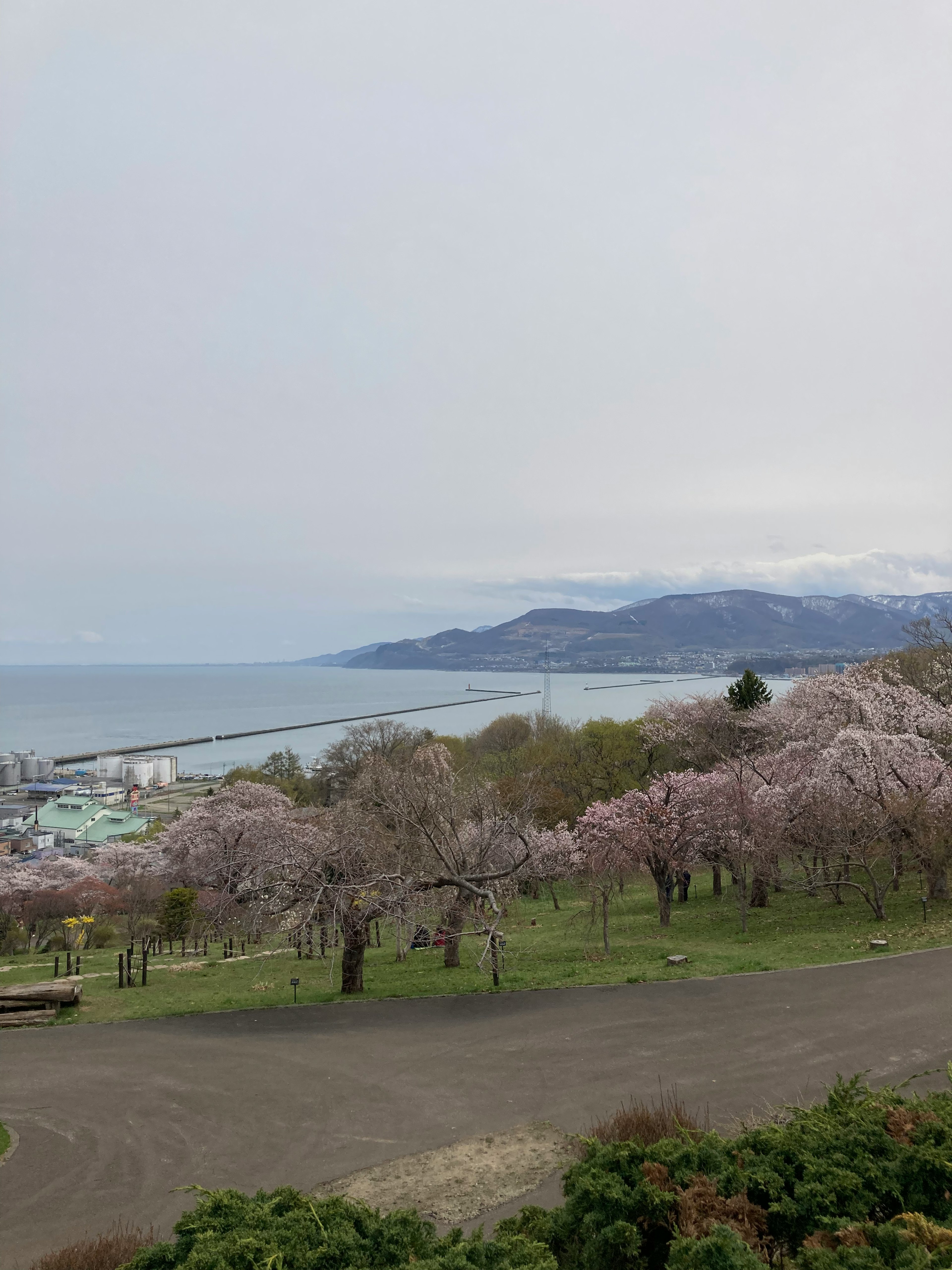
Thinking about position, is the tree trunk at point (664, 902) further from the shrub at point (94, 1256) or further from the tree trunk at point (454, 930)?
the shrub at point (94, 1256)

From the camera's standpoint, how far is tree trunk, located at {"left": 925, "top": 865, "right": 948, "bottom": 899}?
17969 millimetres

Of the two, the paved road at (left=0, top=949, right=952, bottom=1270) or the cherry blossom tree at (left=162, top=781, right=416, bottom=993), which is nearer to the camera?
the paved road at (left=0, top=949, right=952, bottom=1270)

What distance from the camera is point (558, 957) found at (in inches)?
712

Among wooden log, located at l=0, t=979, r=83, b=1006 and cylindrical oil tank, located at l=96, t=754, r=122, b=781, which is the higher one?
wooden log, located at l=0, t=979, r=83, b=1006

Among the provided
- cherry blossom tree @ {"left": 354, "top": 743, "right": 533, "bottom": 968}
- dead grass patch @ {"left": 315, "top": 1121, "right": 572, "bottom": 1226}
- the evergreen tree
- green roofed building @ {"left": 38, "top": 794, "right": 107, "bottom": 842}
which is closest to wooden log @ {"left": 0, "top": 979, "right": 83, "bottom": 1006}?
cherry blossom tree @ {"left": 354, "top": 743, "right": 533, "bottom": 968}

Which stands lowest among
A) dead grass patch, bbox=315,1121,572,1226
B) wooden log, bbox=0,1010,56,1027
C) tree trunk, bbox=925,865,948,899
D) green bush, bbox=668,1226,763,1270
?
wooden log, bbox=0,1010,56,1027

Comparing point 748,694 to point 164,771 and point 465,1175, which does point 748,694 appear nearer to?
point 465,1175

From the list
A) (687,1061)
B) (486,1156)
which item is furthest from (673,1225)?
(687,1061)

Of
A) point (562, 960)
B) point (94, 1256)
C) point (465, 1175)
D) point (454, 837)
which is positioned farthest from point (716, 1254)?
point (562, 960)

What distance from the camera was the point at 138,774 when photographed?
92312mm

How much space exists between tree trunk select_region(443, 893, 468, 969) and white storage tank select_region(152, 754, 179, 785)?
8364 centimetres

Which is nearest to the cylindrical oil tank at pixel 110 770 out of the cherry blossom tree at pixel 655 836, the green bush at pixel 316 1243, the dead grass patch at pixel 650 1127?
the cherry blossom tree at pixel 655 836

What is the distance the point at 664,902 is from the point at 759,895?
341cm

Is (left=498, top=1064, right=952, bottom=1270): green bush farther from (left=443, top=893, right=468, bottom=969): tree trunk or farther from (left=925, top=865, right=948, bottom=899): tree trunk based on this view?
(left=925, top=865, right=948, bottom=899): tree trunk
